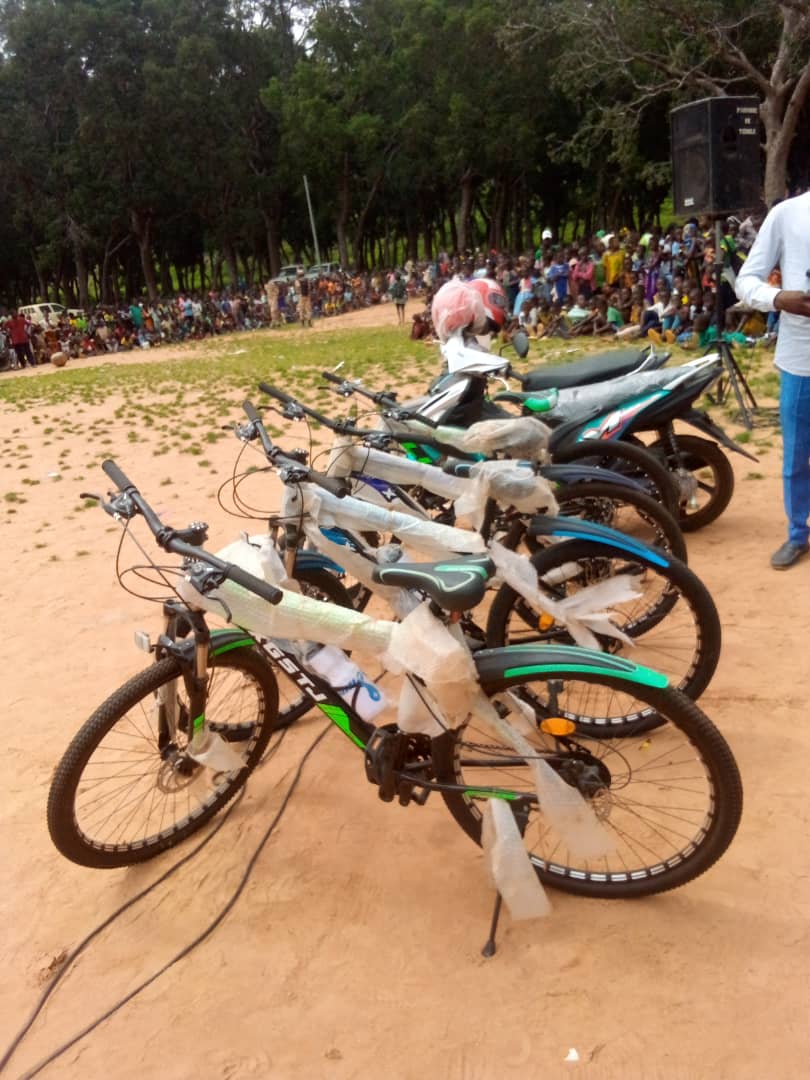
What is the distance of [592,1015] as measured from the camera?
2.00 m

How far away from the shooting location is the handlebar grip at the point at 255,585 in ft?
6.69

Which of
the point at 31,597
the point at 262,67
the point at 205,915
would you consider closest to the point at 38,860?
the point at 205,915

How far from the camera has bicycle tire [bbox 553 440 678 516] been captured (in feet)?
13.1

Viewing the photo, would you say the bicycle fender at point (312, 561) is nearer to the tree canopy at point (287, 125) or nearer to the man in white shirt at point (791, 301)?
the man in white shirt at point (791, 301)

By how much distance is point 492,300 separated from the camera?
14.0 feet

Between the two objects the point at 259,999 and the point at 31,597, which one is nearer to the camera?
the point at 259,999

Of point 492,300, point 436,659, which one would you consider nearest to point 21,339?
point 492,300

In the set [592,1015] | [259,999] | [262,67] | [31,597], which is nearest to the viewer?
[592,1015]

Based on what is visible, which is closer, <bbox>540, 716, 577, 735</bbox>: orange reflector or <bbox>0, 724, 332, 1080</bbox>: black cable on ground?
<bbox>0, 724, 332, 1080</bbox>: black cable on ground

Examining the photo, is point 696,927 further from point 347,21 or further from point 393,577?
point 347,21

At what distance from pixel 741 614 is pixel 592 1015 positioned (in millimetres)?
2233

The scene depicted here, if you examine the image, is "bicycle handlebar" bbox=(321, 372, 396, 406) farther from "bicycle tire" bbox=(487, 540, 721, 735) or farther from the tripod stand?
the tripod stand

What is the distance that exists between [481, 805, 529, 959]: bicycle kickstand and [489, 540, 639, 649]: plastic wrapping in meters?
0.50

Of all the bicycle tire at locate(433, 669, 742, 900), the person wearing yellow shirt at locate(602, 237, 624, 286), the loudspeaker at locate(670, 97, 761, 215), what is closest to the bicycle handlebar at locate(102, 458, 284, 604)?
the bicycle tire at locate(433, 669, 742, 900)
